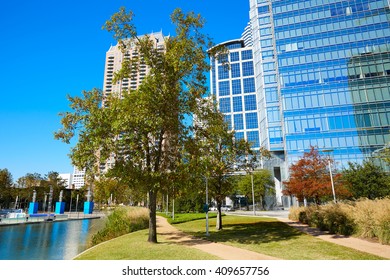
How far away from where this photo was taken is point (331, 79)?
49.8m

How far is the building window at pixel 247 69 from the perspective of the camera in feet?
308

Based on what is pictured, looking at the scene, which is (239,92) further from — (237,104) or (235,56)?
(235,56)

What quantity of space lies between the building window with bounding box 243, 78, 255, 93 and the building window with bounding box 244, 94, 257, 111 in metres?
2.23

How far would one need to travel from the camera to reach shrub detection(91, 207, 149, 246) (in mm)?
17255

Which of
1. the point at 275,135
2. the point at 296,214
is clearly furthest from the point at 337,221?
the point at 275,135

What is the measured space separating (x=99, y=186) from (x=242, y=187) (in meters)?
48.9

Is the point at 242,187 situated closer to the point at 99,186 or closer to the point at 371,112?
the point at 371,112

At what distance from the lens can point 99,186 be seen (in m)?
12.5

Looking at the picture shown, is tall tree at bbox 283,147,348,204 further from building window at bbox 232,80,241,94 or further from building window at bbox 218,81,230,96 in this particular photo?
building window at bbox 218,81,230,96

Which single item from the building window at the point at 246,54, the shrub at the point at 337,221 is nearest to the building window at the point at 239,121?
the building window at the point at 246,54

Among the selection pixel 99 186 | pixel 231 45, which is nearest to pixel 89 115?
pixel 99 186

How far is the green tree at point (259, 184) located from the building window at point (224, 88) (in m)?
41.6

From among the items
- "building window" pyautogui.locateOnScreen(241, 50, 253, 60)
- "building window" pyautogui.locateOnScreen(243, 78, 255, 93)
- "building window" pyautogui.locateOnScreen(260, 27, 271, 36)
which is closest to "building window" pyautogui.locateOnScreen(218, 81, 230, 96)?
"building window" pyautogui.locateOnScreen(243, 78, 255, 93)
